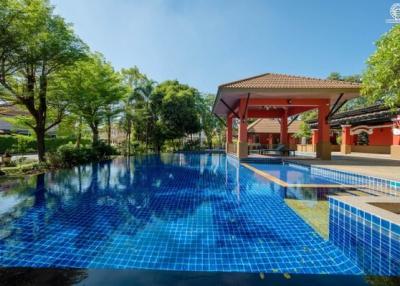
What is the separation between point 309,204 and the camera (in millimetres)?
5449

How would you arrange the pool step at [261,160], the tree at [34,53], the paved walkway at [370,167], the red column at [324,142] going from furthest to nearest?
the pool step at [261,160], the red column at [324,142], the tree at [34,53], the paved walkway at [370,167]

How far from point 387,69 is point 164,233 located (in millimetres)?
7697

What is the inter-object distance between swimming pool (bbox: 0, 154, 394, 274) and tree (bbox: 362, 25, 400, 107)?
4.75 m

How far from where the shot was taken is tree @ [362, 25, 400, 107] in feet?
21.1

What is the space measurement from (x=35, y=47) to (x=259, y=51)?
15360 millimetres

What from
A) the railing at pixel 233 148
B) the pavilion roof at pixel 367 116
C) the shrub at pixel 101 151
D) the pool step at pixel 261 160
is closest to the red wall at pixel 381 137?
the pavilion roof at pixel 367 116

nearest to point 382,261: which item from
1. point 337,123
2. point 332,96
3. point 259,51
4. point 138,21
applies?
point 332,96

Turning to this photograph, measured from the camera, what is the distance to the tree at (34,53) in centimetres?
866

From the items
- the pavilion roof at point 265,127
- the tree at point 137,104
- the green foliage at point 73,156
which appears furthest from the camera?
the pavilion roof at point 265,127

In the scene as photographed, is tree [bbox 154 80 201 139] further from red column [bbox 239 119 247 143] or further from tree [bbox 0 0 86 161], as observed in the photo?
tree [bbox 0 0 86 161]

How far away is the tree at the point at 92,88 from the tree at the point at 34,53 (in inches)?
28.2

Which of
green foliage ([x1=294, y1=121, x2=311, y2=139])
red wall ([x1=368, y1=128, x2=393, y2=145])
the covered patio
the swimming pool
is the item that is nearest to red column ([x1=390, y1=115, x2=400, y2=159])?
red wall ([x1=368, y1=128, x2=393, y2=145])

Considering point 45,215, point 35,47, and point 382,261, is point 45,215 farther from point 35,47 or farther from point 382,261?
point 35,47

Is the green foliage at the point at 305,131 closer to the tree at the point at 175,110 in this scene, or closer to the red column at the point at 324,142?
the tree at the point at 175,110
